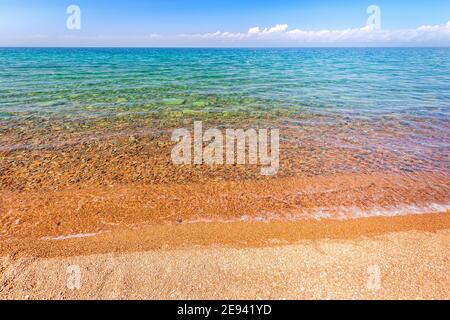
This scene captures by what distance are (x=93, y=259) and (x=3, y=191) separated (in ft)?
11.9

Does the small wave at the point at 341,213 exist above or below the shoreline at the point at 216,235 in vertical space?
above
